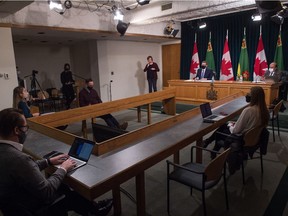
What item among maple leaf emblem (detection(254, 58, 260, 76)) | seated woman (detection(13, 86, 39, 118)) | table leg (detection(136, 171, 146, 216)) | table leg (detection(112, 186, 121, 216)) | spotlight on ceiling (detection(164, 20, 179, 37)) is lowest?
table leg (detection(112, 186, 121, 216))

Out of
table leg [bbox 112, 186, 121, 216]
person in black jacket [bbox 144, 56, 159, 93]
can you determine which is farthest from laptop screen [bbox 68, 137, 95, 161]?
person in black jacket [bbox 144, 56, 159, 93]

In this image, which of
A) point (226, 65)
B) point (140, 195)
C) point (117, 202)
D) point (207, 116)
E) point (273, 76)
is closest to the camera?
point (140, 195)

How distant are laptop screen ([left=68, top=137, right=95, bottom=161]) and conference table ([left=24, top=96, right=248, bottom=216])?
63mm

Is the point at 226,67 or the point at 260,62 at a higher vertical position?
the point at 260,62

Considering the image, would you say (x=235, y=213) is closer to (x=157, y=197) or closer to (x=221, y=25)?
(x=157, y=197)

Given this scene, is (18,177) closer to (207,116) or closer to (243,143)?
(243,143)

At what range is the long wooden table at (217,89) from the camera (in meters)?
5.65

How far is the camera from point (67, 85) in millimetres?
6777

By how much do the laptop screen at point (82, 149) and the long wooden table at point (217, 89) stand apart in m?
5.00

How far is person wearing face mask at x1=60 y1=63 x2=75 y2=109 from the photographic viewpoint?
6.77 metres

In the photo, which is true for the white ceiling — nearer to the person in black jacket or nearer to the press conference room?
the press conference room

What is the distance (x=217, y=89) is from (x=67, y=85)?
4412mm

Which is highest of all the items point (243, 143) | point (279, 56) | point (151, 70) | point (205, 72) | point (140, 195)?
point (279, 56)

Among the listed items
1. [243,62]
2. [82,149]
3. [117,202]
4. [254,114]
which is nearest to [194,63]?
[243,62]
